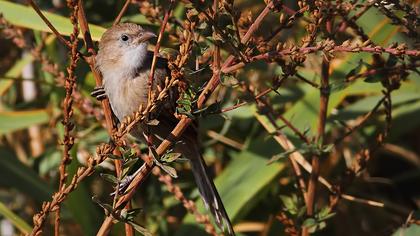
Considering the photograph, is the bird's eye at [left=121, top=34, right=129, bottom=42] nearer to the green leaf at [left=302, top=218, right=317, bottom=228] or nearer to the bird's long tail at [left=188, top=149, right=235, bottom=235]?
the bird's long tail at [left=188, top=149, right=235, bottom=235]

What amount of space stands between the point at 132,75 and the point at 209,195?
0.58 m

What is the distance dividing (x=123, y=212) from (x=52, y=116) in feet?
7.14

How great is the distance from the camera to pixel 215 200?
3.05 metres

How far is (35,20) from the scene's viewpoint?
3182 millimetres

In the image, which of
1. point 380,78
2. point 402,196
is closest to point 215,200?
point 380,78

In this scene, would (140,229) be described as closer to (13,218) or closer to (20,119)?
(13,218)

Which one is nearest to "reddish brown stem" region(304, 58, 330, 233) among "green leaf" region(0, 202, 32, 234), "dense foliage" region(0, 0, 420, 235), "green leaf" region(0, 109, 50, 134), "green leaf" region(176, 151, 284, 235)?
"dense foliage" region(0, 0, 420, 235)

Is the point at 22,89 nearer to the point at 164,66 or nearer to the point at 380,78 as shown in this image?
the point at 164,66

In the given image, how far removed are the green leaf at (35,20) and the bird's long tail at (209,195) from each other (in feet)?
2.31

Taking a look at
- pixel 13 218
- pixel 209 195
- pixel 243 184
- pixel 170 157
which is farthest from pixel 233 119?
pixel 170 157

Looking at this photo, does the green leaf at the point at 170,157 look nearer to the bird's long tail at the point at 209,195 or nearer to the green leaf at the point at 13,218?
the bird's long tail at the point at 209,195

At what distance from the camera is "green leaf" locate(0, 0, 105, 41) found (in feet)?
9.86

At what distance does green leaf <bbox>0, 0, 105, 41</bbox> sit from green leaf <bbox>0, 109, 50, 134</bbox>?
0.79 metres

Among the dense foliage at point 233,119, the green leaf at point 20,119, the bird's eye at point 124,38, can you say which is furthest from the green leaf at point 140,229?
the green leaf at point 20,119
